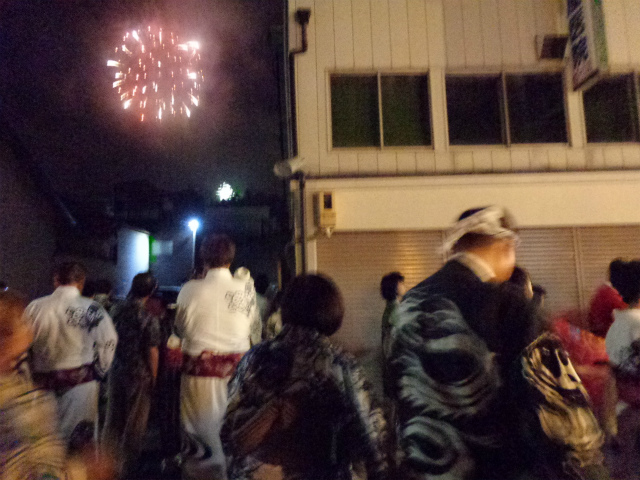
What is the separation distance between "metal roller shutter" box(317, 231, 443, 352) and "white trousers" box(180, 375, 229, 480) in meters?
3.13

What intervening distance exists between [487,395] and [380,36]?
673 centimetres

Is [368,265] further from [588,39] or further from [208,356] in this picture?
[588,39]

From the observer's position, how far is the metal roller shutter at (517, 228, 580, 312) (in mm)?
6773

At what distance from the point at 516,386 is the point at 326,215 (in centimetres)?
516

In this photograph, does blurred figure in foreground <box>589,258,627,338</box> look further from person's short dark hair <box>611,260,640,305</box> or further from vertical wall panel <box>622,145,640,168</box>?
vertical wall panel <box>622,145,640,168</box>

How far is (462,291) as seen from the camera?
5.68ft

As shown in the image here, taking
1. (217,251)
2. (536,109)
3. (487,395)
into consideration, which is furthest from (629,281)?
(536,109)

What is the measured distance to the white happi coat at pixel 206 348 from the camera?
3697mm

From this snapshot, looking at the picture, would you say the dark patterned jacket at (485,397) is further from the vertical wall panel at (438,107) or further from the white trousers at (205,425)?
the vertical wall panel at (438,107)

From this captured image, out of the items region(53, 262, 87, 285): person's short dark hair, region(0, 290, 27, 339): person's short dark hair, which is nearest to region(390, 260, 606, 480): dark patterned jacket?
region(0, 290, 27, 339): person's short dark hair

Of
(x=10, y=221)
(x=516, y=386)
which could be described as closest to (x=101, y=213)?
(x=10, y=221)

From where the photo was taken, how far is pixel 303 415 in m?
1.95

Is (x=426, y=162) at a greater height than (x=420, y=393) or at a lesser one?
greater

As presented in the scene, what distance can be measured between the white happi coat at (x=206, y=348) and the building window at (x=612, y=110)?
6.50 meters
